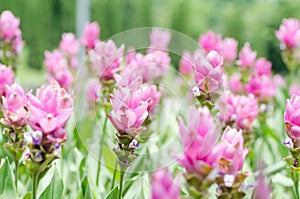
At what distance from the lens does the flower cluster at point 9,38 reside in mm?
4004

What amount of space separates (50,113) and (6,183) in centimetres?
50

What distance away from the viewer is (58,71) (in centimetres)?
417

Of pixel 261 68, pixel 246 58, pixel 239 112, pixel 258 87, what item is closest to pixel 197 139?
pixel 239 112

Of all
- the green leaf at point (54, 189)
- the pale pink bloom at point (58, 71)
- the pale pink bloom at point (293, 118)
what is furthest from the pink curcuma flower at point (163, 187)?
the pale pink bloom at point (58, 71)

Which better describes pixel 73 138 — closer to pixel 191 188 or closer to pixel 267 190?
pixel 191 188

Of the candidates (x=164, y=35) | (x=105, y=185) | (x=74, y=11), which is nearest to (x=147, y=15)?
(x=74, y=11)

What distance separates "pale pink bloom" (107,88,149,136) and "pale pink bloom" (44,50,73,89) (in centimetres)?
201

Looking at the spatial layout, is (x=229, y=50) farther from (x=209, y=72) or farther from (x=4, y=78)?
(x=4, y=78)

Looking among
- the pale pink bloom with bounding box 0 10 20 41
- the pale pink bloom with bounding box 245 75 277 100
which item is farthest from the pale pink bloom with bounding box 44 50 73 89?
the pale pink bloom with bounding box 245 75 277 100

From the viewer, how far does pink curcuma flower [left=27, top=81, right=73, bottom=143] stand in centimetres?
183

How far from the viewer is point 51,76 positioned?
4367mm

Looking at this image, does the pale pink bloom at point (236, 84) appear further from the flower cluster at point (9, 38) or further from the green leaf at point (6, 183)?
the green leaf at point (6, 183)

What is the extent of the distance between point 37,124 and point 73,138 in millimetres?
1734

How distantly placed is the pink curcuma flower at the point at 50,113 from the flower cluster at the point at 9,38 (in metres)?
2.21
